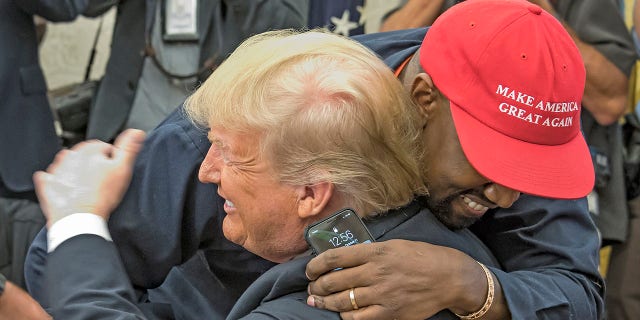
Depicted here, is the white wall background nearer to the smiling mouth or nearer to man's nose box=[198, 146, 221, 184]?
man's nose box=[198, 146, 221, 184]

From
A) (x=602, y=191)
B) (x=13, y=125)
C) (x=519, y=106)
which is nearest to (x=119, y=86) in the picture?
(x=13, y=125)

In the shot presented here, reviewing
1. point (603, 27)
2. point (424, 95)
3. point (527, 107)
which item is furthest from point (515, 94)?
point (603, 27)

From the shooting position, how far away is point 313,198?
6.38 ft

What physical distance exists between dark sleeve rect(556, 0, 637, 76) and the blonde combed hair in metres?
1.81

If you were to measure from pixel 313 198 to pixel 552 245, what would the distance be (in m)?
0.64

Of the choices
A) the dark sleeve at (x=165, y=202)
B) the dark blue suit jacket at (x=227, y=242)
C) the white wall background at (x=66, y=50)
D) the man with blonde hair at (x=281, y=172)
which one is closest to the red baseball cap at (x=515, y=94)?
the man with blonde hair at (x=281, y=172)

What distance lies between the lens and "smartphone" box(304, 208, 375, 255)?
73.8 inches

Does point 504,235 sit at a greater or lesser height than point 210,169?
lesser

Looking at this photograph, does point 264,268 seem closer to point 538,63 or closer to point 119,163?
point 119,163

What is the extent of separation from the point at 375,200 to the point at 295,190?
0.16 m

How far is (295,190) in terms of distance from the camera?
1937 mm

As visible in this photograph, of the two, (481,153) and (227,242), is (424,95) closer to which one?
(481,153)

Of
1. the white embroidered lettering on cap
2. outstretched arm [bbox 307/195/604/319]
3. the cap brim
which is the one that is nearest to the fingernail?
outstretched arm [bbox 307/195/604/319]

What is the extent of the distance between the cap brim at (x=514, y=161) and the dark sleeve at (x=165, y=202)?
0.56 metres
